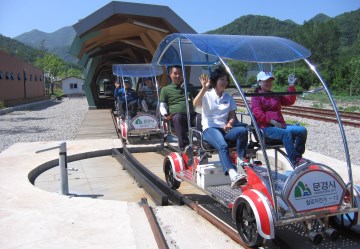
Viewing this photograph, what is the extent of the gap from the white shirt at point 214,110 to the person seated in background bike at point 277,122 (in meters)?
0.38

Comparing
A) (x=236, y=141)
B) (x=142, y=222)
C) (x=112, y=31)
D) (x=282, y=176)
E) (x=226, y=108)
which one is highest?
(x=112, y=31)

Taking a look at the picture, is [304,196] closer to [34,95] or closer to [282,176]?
[282,176]

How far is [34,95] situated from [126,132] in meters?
30.5

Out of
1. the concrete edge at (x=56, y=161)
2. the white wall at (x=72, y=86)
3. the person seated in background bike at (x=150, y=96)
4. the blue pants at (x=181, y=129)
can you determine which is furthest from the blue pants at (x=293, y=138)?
the white wall at (x=72, y=86)

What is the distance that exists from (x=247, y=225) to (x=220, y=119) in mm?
1479

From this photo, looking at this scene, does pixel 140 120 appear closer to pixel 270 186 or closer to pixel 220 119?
pixel 220 119

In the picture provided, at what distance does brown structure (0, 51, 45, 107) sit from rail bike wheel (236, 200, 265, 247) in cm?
2534

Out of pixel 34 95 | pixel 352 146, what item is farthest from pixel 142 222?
pixel 34 95

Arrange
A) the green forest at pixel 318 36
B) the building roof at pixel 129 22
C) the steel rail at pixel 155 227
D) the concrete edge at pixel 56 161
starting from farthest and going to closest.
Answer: the green forest at pixel 318 36 → the building roof at pixel 129 22 → the concrete edge at pixel 56 161 → the steel rail at pixel 155 227

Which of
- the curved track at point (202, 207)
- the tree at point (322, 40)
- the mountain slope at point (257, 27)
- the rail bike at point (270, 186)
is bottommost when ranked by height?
the curved track at point (202, 207)

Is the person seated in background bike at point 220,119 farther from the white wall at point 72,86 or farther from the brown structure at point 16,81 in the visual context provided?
the white wall at point 72,86

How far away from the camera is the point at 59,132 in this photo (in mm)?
14023

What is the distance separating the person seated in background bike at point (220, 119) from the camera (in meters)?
4.61

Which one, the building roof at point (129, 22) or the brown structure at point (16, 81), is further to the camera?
the brown structure at point (16, 81)
